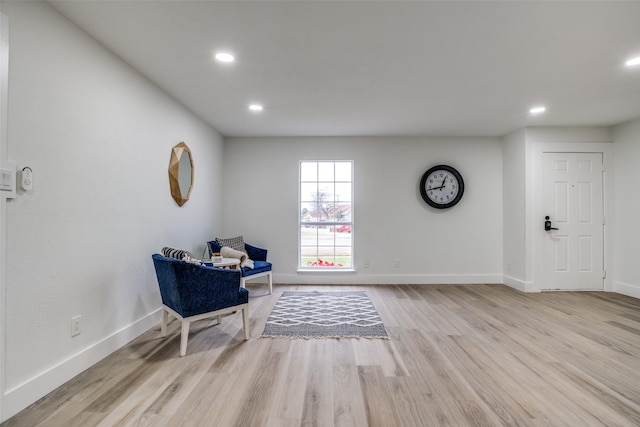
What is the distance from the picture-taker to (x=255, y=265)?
13.4ft

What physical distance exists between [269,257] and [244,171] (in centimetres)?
154

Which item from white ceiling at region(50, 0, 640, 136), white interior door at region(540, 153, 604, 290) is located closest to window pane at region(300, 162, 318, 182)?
white ceiling at region(50, 0, 640, 136)

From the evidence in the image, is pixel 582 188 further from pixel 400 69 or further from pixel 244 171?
pixel 244 171

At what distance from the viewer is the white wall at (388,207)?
494cm

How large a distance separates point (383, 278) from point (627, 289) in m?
3.41

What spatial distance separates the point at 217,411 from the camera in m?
1.71

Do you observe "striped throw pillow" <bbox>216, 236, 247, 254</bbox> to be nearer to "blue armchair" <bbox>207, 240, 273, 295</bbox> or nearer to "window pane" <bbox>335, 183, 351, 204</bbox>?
"blue armchair" <bbox>207, 240, 273, 295</bbox>

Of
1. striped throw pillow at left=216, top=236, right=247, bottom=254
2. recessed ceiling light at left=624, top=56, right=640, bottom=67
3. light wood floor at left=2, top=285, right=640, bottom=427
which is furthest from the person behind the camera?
striped throw pillow at left=216, top=236, right=247, bottom=254

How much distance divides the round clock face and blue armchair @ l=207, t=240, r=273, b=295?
2.84m

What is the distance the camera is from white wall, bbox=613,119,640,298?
4027 millimetres

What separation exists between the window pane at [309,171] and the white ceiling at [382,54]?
1.28m

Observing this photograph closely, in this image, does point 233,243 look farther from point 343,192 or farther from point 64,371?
point 64,371

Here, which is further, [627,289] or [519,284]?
[519,284]

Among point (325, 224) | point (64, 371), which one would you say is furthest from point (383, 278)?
point (64, 371)
